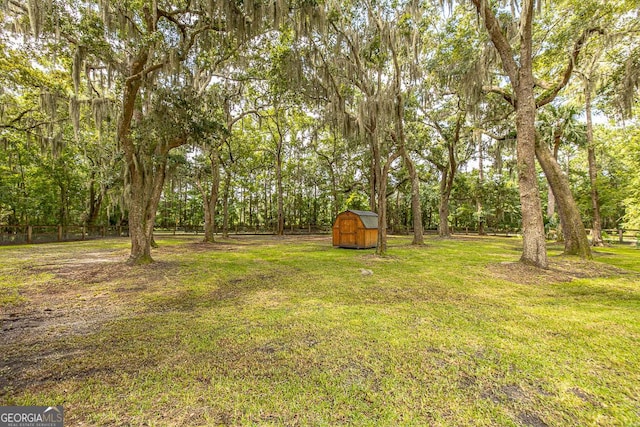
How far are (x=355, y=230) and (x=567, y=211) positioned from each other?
840 centimetres

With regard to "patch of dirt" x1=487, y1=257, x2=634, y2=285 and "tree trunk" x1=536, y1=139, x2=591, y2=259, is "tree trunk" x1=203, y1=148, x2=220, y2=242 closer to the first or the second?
"patch of dirt" x1=487, y1=257, x2=634, y2=285

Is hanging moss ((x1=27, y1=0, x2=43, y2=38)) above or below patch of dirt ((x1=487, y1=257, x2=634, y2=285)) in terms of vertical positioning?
above

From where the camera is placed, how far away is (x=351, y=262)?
9438 mm

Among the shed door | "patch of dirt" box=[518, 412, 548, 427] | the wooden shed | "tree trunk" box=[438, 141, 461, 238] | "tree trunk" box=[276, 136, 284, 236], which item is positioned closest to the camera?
"patch of dirt" box=[518, 412, 548, 427]

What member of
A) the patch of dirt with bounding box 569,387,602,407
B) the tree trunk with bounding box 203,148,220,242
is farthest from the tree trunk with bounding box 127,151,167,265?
the patch of dirt with bounding box 569,387,602,407

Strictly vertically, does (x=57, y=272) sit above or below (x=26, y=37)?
below

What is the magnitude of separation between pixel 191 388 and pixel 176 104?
8.02 meters

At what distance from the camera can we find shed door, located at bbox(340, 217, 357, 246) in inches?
545

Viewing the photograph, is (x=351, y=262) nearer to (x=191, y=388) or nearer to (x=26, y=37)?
(x=191, y=388)

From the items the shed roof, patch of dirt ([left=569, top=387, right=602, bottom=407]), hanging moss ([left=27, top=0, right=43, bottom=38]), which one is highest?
hanging moss ([left=27, top=0, right=43, bottom=38])

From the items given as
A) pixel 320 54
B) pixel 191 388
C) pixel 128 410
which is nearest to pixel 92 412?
pixel 128 410

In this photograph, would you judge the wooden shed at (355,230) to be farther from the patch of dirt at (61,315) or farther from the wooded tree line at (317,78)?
the patch of dirt at (61,315)

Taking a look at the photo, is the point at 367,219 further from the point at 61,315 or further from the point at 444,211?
the point at 61,315

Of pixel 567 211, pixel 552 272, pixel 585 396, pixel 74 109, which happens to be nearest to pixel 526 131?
pixel 567 211
